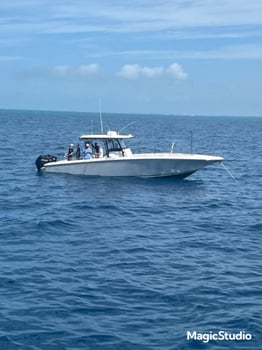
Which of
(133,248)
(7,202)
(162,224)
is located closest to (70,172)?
(7,202)

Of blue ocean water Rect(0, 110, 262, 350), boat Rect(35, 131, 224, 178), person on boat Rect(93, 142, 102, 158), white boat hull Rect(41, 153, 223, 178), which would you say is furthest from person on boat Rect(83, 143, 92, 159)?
blue ocean water Rect(0, 110, 262, 350)

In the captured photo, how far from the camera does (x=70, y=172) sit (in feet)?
116

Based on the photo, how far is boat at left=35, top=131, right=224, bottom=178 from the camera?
111 feet

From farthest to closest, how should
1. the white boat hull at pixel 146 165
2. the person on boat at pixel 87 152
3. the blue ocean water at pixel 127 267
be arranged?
1. the person on boat at pixel 87 152
2. the white boat hull at pixel 146 165
3. the blue ocean water at pixel 127 267

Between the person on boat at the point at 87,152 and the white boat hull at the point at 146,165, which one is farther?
the person on boat at the point at 87,152

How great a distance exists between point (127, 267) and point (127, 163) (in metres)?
17.7

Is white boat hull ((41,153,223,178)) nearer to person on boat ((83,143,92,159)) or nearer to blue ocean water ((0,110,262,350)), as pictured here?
person on boat ((83,143,92,159))

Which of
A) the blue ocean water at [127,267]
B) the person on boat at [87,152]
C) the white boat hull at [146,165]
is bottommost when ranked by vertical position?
the blue ocean water at [127,267]

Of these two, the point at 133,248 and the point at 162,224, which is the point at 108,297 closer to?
the point at 133,248

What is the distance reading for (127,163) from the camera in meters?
34.2

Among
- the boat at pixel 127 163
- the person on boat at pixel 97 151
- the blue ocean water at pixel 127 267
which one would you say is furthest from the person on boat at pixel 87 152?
the blue ocean water at pixel 127 267

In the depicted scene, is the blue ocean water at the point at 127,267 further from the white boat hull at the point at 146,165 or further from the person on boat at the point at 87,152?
the person on boat at the point at 87,152

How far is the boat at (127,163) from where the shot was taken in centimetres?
3384

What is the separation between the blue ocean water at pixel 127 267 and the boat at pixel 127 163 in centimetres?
275
